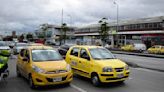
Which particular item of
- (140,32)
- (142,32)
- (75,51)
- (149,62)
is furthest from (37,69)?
(140,32)

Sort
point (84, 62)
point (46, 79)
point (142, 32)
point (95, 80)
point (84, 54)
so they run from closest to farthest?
point (46, 79), point (95, 80), point (84, 62), point (84, 54), point (142, 32)

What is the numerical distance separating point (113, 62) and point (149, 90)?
1745 millimetres

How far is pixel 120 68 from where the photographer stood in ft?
32.9

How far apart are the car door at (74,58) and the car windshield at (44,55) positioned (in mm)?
1159

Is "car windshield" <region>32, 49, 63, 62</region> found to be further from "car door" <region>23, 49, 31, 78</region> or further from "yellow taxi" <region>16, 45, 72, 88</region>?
"car door" <region>23, 49, 31, 78</region>

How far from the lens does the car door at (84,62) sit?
426 inches

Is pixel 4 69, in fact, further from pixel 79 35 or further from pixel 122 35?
pixel 79 35

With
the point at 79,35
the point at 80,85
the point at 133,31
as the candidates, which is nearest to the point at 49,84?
the point at 80,85

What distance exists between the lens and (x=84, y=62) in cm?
1109

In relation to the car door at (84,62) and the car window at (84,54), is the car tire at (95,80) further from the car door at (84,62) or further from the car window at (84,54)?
the car window at (84,54)

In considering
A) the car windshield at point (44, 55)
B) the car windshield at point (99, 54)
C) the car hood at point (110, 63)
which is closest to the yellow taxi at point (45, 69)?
the car windshield at point (44, 55)

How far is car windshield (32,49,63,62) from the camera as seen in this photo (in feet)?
34.5

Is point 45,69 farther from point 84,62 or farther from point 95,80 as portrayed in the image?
point 84,62

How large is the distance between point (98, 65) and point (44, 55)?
235 centimetres
